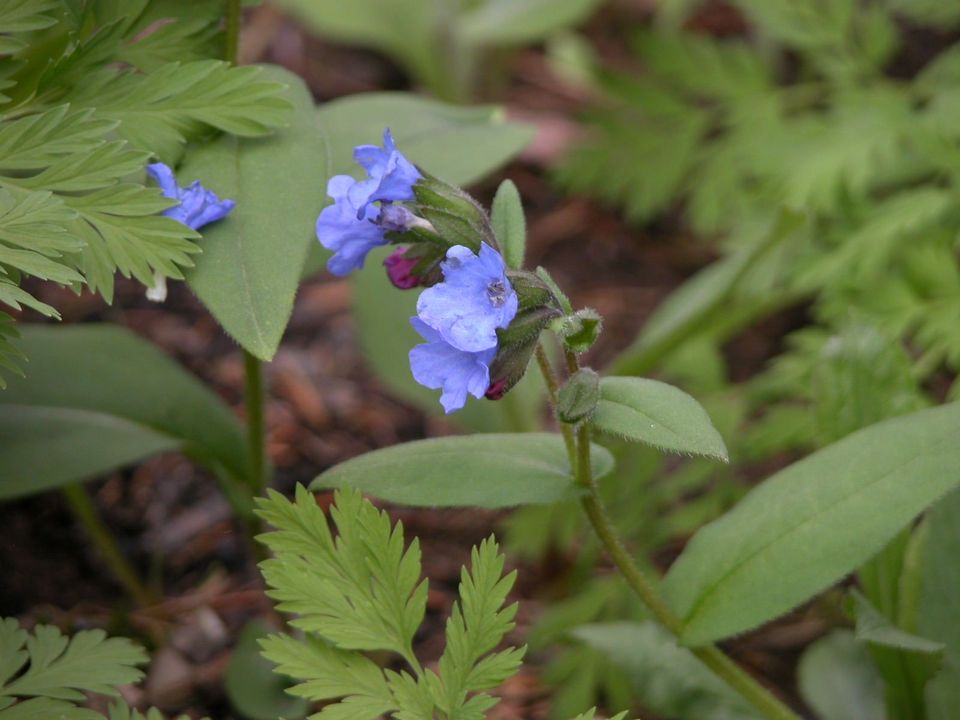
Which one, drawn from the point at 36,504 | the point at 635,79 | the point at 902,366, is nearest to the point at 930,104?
the point at 635,79

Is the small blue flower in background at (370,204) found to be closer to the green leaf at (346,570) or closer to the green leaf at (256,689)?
the green leaf at (346,570)

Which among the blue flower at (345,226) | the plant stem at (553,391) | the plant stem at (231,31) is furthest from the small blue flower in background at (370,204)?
the plant stem at (231,31)

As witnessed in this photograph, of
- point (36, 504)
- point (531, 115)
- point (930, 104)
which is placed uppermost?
point (531, 115)

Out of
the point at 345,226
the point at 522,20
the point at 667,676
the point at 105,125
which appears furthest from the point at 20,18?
the point at 522,20

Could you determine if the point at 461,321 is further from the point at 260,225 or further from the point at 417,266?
the point at 260,225

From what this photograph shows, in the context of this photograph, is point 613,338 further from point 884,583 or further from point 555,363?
point 884,583

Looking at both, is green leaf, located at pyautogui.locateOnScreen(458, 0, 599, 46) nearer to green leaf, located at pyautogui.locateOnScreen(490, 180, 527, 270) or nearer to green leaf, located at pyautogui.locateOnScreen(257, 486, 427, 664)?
green leaf, located at pyautogui.locateOnScreen(490, 180, 527, 270)
